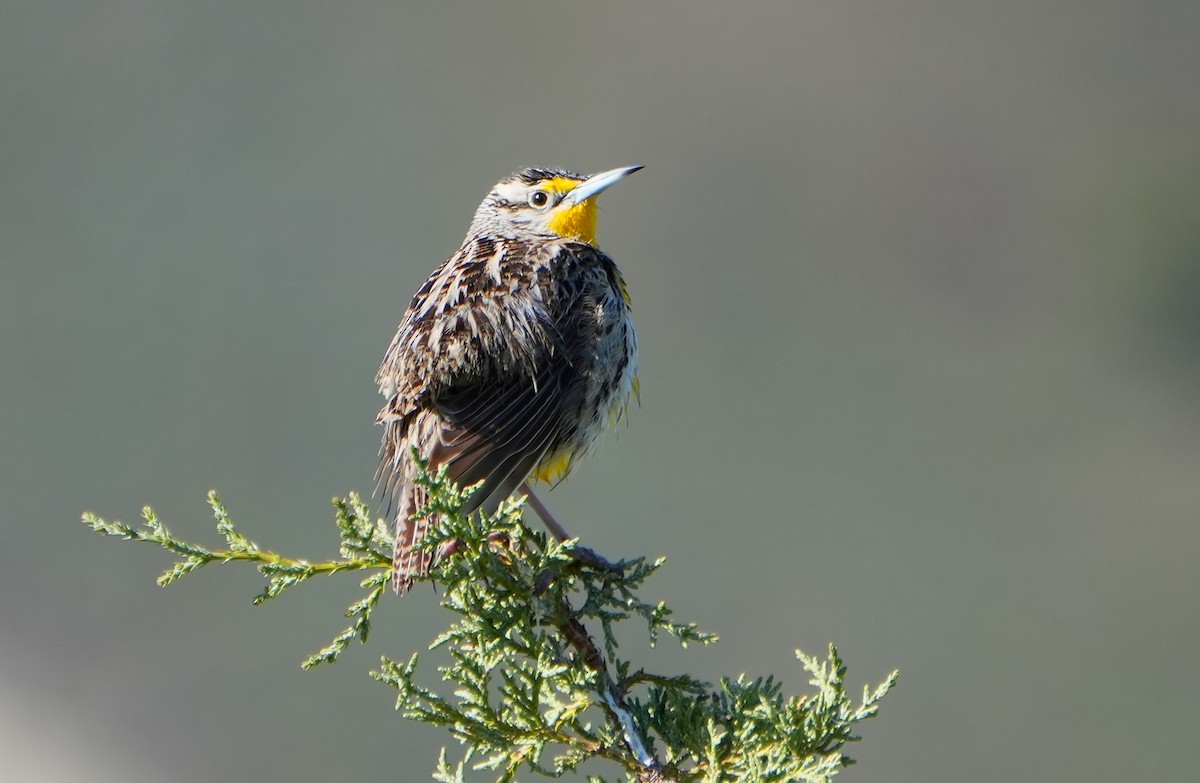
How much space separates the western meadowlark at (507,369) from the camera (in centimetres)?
304

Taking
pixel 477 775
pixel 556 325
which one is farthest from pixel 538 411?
pixel 477 775

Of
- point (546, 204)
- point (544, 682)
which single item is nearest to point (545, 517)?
point (544, 682)

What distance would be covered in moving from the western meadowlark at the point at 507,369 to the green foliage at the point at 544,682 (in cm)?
19

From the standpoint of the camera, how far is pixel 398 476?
3096 millimetres

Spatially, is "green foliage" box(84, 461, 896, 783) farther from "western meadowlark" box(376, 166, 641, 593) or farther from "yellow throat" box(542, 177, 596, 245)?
"yellow throat" box(542, 177, 596, 245)

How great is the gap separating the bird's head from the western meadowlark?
352 millimetres

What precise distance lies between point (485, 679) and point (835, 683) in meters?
0.70

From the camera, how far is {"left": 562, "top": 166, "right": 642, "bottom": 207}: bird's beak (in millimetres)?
4113

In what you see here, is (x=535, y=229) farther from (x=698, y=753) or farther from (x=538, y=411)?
(x=698, y=753)

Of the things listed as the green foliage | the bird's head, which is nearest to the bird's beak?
the bird's head

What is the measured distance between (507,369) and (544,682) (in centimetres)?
92

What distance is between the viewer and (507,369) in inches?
127

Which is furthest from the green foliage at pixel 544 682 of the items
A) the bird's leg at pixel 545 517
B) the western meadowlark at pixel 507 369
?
A: the bird's leg at pixel 545 517

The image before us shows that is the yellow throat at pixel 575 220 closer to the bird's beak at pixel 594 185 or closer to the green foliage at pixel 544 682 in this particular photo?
the bird's beak at pixel 594 185
